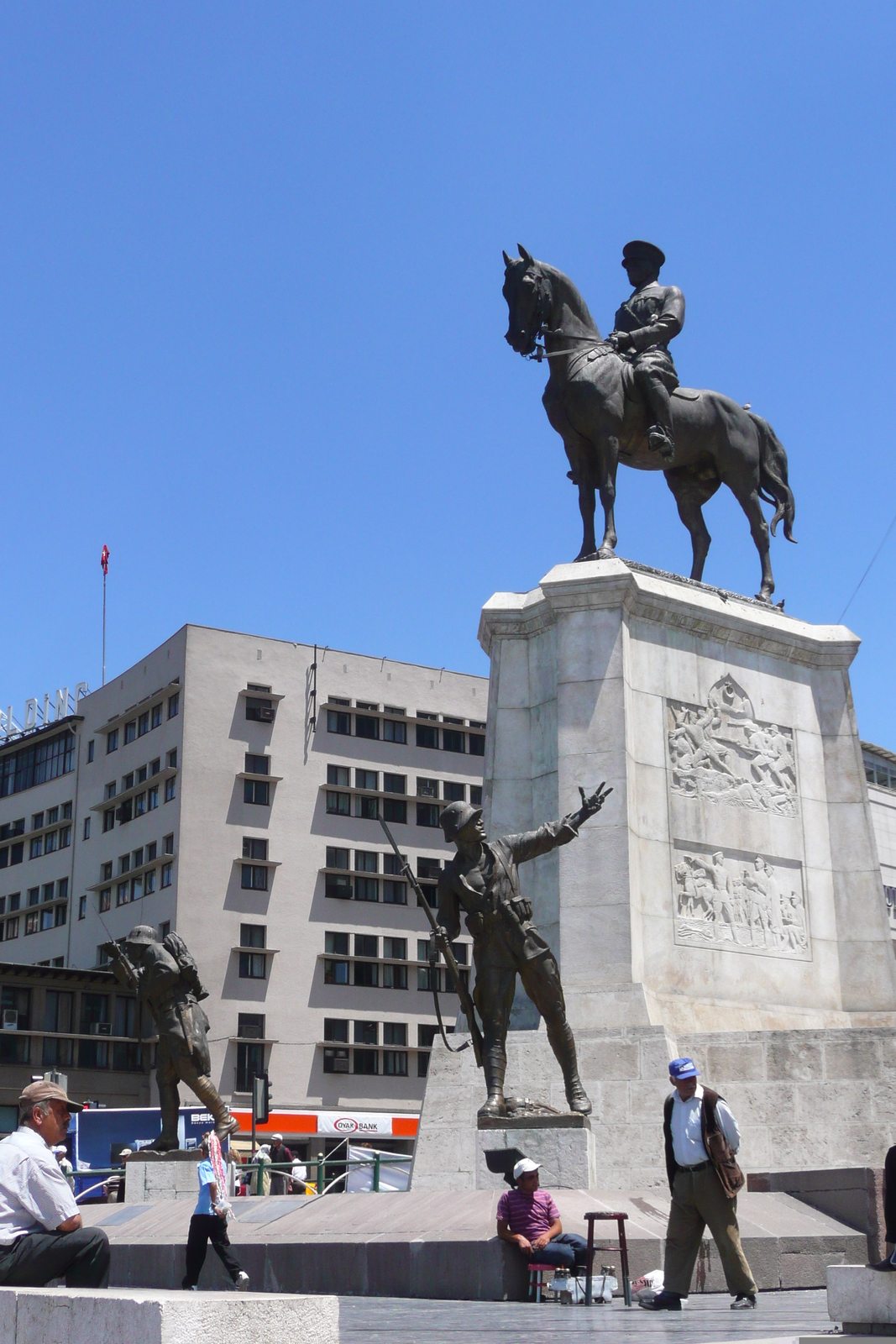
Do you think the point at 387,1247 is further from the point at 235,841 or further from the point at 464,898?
the point at 235,841

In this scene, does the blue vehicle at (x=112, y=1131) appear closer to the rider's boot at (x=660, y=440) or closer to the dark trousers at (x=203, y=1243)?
the rider's boot at (x=660, y=440)

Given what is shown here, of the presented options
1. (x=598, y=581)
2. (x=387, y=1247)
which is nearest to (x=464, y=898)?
(x=387, y=1247)

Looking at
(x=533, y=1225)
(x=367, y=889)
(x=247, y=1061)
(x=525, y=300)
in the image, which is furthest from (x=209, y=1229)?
(x=367, y=889)

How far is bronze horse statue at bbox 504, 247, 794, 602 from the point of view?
20.4m

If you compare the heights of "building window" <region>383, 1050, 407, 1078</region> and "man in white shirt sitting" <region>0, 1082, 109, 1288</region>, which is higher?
"building window" <region>383, 1050, 407, 1078</region>

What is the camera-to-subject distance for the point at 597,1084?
1655 cm

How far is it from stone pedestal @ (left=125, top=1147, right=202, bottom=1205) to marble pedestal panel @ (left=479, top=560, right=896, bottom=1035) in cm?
459

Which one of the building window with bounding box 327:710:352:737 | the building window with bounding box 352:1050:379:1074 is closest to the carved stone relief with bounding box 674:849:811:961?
the building window with bounding box 352:1050:379:1074

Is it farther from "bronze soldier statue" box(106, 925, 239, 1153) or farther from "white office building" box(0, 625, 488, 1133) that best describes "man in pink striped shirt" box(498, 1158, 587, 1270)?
"white office building" box(0, 625, 488, 1133)

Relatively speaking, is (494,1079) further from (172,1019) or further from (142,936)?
(142,936)

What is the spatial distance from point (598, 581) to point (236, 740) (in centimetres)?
5514

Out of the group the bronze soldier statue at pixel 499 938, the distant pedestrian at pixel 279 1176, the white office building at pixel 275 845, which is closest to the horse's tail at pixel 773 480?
the bronze soldier statue at pixel 499 938

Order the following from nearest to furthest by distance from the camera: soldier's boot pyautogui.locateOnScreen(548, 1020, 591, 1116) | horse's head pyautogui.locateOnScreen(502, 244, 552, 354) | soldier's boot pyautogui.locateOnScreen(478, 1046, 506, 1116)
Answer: soldier's boot pyautogui.locateOnScreen(478, 1046, 506, 1116) < soldier's boot pyautogui.locateOnScreen(548, 1020, 591, 1116) < horse's head pyautogui.locateOnScreen(502, 244, 552, 354)

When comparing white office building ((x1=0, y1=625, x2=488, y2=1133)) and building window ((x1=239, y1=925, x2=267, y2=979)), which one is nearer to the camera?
white office building ((x1=0, y1=625, x2=488, y2=1133))
